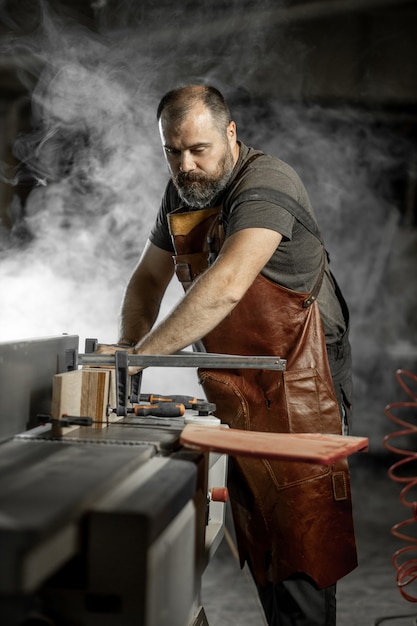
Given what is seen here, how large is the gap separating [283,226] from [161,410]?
0.64 metres

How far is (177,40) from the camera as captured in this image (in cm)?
378

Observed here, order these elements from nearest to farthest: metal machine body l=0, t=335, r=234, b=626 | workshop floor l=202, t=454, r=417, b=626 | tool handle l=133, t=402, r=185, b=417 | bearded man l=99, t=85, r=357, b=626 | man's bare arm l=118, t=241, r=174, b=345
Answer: metal machine body l=0, t=335, r=234, b=626 → tool handle l=133, t=402, r=185, b=417 → bearded man l=99, t=85, r=357, b=626 → man's bare arm l=118, t=241, r=174, b=345 → workshop floor l=202, t=454, r=417, b=626

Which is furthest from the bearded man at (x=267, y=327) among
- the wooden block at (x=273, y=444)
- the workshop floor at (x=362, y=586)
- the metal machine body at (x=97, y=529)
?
the workshop floor at (x=362, y=586)

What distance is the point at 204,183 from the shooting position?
2.07 metres

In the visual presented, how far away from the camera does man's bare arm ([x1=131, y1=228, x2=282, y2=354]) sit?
1.70 meters

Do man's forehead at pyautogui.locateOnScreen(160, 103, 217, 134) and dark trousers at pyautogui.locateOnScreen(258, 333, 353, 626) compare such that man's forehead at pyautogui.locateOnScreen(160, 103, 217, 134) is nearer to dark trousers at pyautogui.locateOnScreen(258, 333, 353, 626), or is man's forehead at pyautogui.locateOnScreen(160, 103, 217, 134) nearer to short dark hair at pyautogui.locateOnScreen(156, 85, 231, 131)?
short dark hair at pyautogui.locateOnScreen(156, 85, 231, 131)

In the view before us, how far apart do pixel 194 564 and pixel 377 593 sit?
1989 mm

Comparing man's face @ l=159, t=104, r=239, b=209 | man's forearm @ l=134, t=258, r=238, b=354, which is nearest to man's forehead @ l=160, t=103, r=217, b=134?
man's face @ l=159, t=104, r=239, b=209

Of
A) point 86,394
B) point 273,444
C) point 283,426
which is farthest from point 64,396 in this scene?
point 283,426

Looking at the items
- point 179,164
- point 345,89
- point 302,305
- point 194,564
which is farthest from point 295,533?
point 345,89

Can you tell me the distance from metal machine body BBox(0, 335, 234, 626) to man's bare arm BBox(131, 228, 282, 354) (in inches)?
16.9

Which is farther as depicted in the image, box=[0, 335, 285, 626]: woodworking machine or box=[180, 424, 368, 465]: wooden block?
box=[180, 424, 368, 465]: wooden block

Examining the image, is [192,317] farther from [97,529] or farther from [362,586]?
[362,586]

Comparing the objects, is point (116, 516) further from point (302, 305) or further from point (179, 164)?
point (179, 164)
